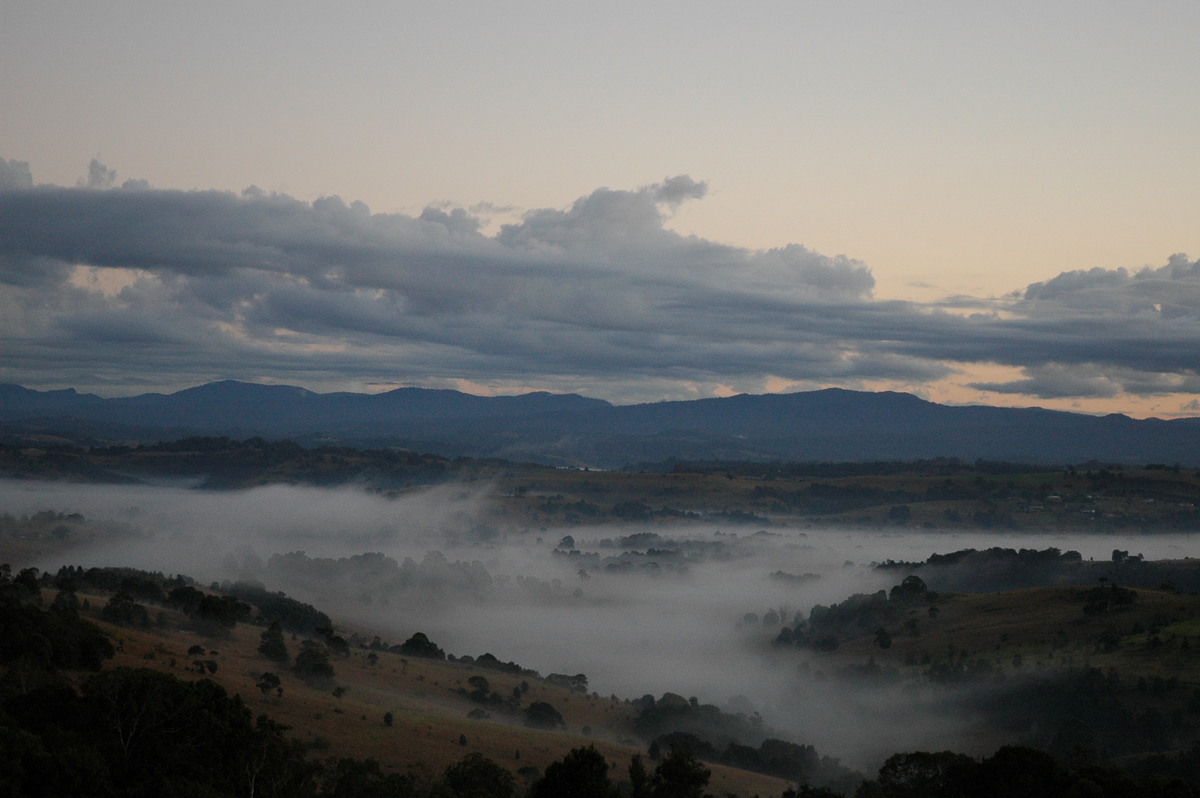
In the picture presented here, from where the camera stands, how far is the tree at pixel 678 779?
134 ft

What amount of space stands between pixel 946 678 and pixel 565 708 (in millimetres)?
41139

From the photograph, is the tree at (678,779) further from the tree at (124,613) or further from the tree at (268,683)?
the tree at (124,613)

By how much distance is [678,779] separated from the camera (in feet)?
135

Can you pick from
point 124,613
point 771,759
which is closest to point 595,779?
point 771,759

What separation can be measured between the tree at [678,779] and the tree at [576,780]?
442cm

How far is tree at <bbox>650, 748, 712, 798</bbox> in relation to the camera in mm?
40875

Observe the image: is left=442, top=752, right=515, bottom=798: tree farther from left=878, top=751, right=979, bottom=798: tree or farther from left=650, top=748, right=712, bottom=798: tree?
left=878, top=751, right=979, bottom=798: tree

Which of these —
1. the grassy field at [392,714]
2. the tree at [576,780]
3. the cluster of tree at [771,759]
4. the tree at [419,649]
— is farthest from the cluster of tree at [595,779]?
the tree at [419,649]

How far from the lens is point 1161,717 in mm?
77188

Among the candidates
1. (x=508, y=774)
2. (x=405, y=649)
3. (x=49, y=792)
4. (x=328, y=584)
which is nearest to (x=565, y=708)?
(x=405, y=649)

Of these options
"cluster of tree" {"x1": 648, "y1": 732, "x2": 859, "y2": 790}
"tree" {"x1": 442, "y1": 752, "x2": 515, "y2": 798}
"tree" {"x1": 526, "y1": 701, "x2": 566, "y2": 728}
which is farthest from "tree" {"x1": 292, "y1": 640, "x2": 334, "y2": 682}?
"tree" {"x1": 442, "y1": 752, "x2": 515, "y2": 798}

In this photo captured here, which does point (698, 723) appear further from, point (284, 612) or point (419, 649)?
point (284, 612)

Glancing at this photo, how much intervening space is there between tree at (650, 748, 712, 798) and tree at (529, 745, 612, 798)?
4422mm

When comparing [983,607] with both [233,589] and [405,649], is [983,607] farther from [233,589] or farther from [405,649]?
[233,589]
